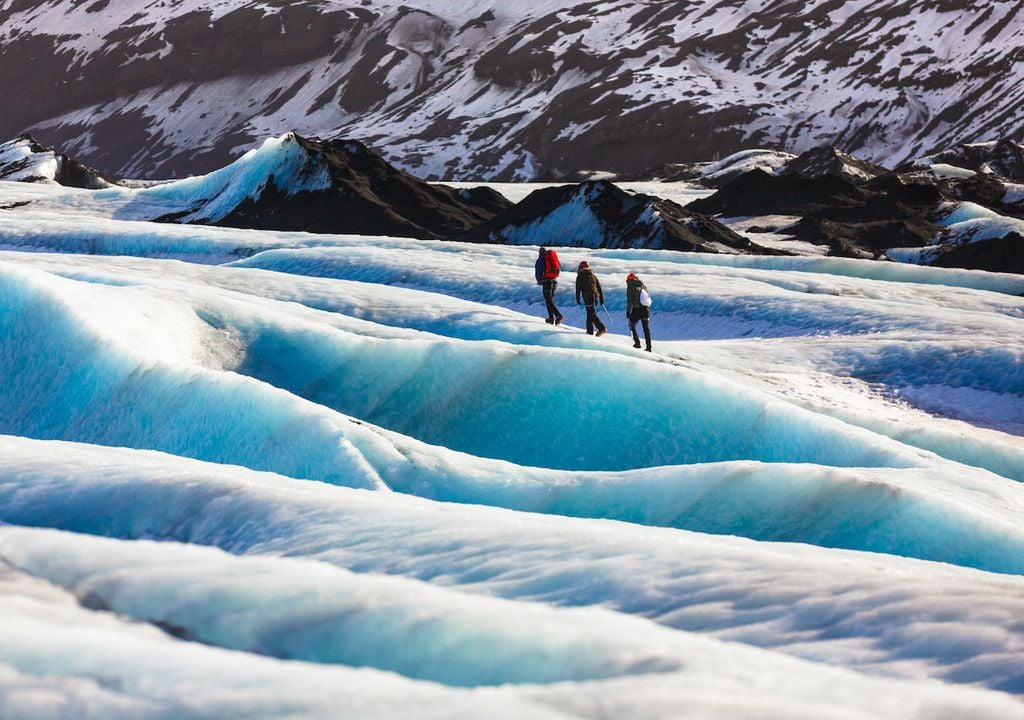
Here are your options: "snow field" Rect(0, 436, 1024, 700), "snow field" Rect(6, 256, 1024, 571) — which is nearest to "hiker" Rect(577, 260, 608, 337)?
"snow field" Rect(6, 256, 1024, 571)

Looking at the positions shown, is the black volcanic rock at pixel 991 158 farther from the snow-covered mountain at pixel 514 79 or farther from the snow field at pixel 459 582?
the snow field at pixel 459 582

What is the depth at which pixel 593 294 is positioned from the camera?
1608 cm

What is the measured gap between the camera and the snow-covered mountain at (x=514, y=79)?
113 metres

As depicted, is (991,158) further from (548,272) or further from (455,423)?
(455,423)

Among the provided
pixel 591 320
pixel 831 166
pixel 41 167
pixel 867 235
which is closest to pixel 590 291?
pixel 591 320

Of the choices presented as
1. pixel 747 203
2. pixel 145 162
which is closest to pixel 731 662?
pixel 747 203

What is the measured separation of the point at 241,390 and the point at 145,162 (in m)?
154

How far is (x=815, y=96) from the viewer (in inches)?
4643

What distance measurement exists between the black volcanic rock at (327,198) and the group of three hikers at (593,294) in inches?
722

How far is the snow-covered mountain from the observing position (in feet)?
372

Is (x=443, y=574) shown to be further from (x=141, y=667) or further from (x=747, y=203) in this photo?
(x=747, y=203)

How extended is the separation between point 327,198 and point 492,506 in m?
30.0

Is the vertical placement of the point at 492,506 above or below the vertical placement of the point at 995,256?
above

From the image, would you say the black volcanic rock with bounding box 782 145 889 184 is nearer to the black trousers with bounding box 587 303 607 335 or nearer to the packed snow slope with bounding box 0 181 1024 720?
the packed snow slope with bounding box 0 181 1024 720
